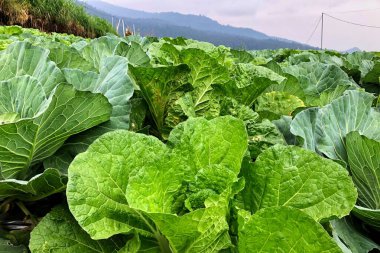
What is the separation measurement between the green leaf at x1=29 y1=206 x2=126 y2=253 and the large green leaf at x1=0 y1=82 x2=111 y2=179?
0.19m

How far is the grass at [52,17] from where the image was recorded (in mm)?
14002

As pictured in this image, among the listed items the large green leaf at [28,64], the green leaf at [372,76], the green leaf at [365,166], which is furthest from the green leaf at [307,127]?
the green leaf at [372,76]

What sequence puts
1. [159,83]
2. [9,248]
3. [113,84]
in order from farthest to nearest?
[159,83]
[113,84]
[9,248]

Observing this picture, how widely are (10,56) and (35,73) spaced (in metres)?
0.12

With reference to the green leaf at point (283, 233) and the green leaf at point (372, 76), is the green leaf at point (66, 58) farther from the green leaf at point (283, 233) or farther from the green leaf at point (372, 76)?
the green leaf at point (372, 76)

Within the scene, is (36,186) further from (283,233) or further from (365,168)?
(365,168)

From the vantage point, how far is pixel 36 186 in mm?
1002

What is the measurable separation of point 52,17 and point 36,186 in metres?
16.5

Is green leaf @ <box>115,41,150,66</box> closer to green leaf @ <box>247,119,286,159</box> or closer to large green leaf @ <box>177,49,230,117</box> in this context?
large green leaf @ <box>177,49,230,117</box>

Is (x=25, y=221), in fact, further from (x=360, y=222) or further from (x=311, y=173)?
(x=360, y=222)

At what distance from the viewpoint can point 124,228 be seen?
0.86 meters

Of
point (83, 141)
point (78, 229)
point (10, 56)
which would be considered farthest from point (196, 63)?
point (78, 229)

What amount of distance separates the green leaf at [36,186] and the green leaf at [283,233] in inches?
18.0

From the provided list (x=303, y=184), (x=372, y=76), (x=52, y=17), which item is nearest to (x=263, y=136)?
(x=303, y=184)
